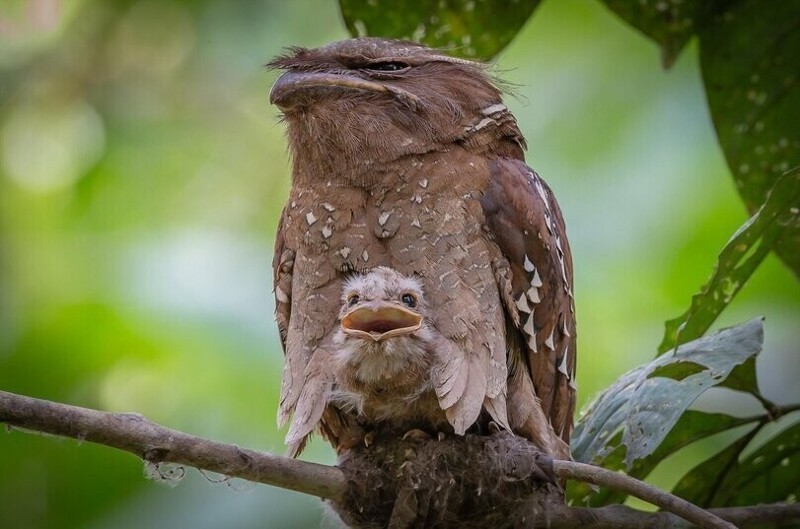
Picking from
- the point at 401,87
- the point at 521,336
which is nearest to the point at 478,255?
the point at 521,336

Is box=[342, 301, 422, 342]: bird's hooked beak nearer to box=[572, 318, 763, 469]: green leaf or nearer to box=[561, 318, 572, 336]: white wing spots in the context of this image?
box=[572, 318, 763, 469]: green leaf

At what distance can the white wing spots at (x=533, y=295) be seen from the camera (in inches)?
141

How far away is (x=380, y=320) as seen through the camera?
10.4 ft

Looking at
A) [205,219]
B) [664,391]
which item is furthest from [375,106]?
[205,219]

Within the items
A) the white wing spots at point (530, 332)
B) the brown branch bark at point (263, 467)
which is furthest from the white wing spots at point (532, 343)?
the brown branch bark at point (263, 467)

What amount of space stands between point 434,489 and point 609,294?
3.00 m

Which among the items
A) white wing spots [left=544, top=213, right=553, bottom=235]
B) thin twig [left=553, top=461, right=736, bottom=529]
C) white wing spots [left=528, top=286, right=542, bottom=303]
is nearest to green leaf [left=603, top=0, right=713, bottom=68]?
white wing spots [left=544, top=213, right=553, bottom=235]

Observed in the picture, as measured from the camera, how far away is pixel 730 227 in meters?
5.88

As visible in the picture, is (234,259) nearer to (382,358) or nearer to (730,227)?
(730,227)

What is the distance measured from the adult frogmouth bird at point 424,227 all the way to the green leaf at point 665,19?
499 millimetres

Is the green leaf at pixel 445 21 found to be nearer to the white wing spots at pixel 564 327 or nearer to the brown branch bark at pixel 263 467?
the white wing spots at pixel 564 327

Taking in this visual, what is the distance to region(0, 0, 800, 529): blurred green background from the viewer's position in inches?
215

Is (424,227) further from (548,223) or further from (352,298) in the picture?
(548,223)

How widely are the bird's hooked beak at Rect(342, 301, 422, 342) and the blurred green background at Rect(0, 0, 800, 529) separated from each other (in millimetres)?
2213
